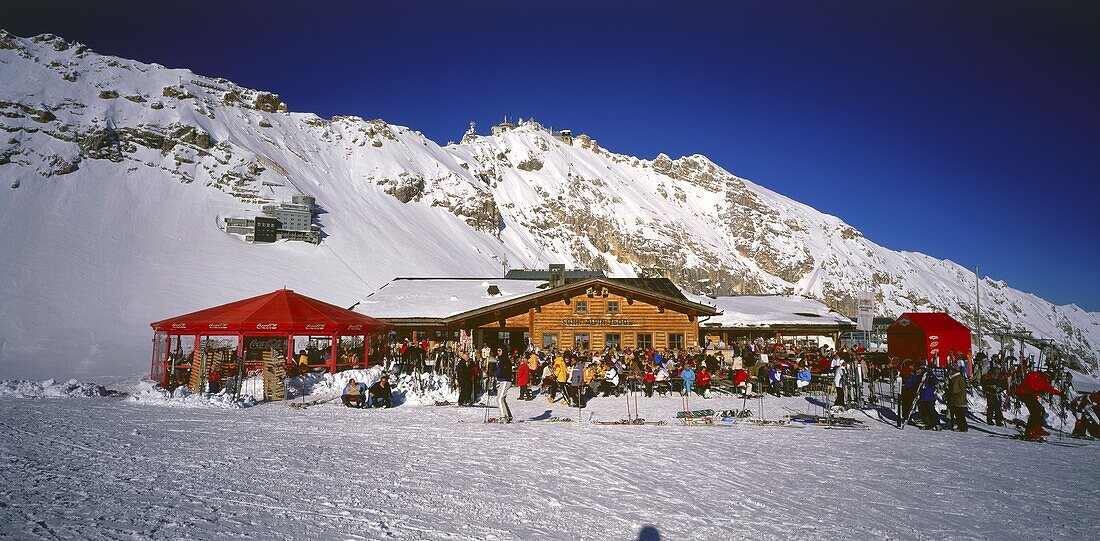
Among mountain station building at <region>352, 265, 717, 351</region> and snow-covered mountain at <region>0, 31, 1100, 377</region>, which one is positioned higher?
snow-covered mountain at <region>0, 31, 1100, 377</region>

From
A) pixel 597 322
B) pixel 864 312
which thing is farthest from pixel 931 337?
pixel 597 322

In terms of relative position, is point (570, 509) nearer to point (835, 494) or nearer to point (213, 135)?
point (835, 494)

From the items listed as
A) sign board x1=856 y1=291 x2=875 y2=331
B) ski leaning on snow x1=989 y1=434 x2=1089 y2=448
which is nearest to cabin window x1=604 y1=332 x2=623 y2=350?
sign board x1=856 y1=291 x2=875 y2=331

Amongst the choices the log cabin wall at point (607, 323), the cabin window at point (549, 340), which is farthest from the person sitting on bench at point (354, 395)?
the cabin window at point (549, 340)

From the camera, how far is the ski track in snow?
5305 millimetres

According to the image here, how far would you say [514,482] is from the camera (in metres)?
6.96

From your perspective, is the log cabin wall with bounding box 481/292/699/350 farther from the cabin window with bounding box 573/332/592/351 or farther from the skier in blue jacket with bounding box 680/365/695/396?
the skier in blue jacket with bounding box 680/365/695/396

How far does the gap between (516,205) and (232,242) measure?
68.8m

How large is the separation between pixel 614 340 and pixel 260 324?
46.1ft

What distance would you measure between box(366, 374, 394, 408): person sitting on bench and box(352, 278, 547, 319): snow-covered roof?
38.5 ft

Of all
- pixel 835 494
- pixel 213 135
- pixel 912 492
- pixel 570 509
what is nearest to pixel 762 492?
pixel 835 494

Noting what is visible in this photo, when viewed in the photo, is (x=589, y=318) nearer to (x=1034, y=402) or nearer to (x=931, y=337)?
(x=931, y=337)

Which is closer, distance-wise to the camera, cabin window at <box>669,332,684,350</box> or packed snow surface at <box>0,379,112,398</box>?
packed snow surface at <box>0,379,112,398</box>

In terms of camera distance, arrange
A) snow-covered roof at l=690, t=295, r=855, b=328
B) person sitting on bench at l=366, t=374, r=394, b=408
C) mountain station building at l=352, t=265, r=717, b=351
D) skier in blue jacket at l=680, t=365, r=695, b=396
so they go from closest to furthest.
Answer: person sitting on bench at l=366, t=374, r=394, b=408 → skier in blue jacket at l=680, t=365, r=695, b=396 → mountain station building at l=352, t=265, r=717, b=351 → snow-covered roof at l=690, t=295, r=855, b=328
